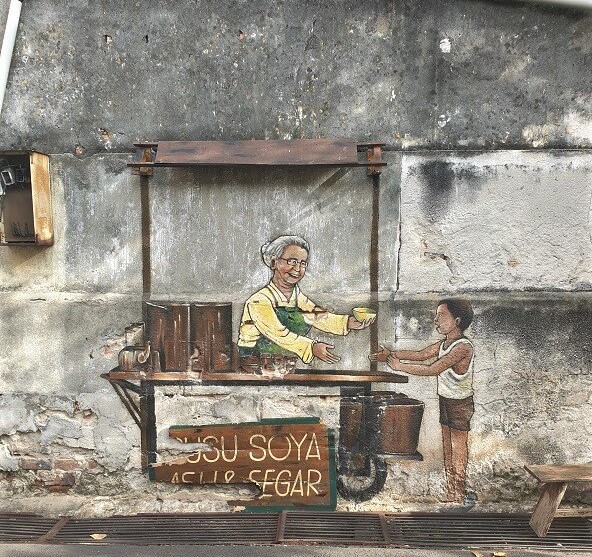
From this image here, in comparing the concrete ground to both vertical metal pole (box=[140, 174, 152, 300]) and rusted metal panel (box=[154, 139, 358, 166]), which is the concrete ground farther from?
rusted metal panel (box=[154, 139, 358, 166])

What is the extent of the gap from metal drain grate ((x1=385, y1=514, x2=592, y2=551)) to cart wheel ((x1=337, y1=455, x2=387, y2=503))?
19 cm

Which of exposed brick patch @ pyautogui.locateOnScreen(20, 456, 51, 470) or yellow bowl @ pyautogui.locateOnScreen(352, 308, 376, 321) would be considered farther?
exposed brick patch @ pyautogui.locateOnScreen(20, 456, 51, 470)

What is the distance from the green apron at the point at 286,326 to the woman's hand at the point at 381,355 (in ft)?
1.54

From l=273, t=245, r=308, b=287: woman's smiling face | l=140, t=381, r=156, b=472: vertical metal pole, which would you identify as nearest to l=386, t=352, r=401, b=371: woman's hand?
l=273, t=245, r=308, b=287: woman's smiling face

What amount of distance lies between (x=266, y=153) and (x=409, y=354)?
161 centimetres

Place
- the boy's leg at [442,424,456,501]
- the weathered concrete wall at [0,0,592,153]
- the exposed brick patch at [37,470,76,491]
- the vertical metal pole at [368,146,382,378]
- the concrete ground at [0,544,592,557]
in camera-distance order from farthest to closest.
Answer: the exposed brick patch at [37,470,76,491] < the boy's leg at [442,424,456,501] < the vertical metal pole at [368,146,382,378] < the weathered concrete wall at [0,0,592,153] < the concrete ground at [0,544,592,557]

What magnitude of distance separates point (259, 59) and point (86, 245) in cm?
168

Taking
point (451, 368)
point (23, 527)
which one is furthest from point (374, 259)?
point (23, 527)

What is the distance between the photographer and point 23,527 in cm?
351

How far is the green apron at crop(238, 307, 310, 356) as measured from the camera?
11.8 feet

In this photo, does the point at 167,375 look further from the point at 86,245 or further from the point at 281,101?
the point at 281,101

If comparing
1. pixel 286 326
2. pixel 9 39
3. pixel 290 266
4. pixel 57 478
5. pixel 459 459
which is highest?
pixel 9 39

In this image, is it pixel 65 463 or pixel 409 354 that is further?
pixel 65 463

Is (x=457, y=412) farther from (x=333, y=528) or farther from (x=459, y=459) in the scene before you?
(x=333, y=528)
